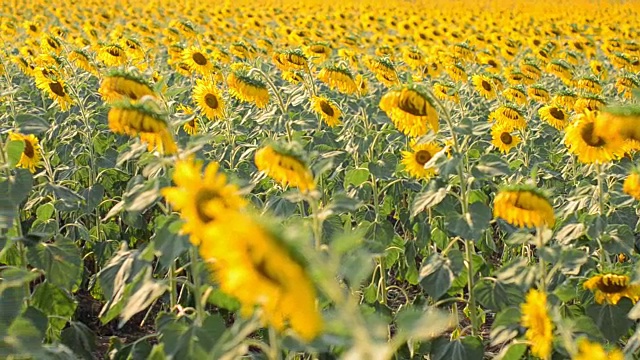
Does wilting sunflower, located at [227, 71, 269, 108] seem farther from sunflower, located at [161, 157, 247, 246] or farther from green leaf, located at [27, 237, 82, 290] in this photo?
sunflower, located at [161, 157, 247, 246]

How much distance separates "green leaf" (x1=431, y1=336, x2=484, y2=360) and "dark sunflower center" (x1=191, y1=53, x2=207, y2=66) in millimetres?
3118

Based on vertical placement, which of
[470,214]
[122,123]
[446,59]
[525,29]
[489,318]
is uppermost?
[122,123]

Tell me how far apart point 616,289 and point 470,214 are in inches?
21.4

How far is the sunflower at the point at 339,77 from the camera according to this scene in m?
4.18

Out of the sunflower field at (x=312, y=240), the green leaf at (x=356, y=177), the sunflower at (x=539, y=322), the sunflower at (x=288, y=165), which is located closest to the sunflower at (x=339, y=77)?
the sunflower field at (x=312, y=240)

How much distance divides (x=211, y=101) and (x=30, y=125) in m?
1.54

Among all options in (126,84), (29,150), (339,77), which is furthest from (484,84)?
(126,84)

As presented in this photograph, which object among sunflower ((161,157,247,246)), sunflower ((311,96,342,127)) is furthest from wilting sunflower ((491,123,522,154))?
sunflower ((161,157,247,246))

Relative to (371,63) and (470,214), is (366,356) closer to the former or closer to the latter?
(470,214)

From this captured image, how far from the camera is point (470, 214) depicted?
2586mm

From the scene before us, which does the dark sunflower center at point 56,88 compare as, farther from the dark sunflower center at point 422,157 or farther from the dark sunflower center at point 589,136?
the dark sunflower center at point 589,136

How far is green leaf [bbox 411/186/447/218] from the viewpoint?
257 centimetres

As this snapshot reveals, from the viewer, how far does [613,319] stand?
2508 millimetres

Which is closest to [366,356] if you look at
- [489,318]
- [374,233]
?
[374,233]
